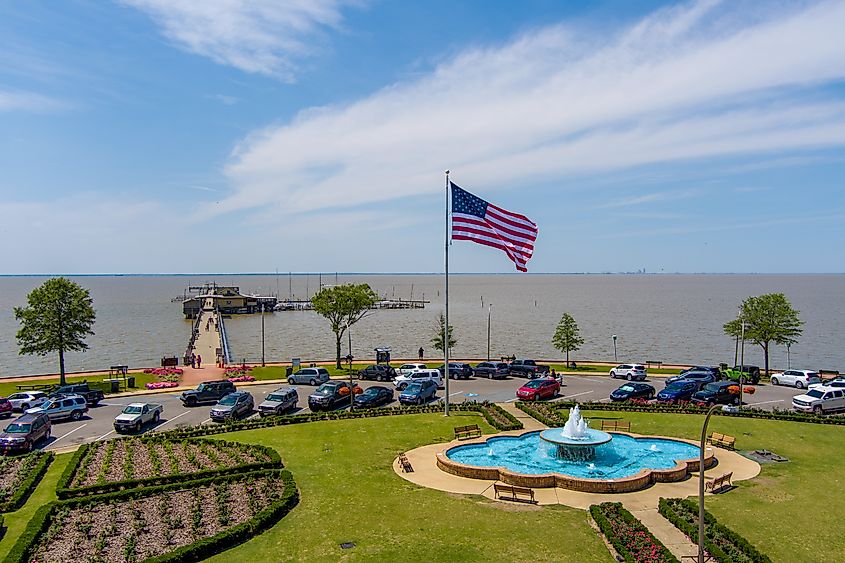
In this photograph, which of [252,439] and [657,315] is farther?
[657,315]

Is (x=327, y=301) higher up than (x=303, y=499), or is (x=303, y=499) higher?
(x=327, y=301)

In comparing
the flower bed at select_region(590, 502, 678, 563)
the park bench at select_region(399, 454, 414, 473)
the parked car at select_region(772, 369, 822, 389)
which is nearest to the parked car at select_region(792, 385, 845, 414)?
the parked car at select_region(772, 369, 822, 389)

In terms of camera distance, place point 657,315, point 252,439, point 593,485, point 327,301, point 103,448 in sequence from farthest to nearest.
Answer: point 657,315 < point 327,301 < point 252,439 < point 103,448 < point 593,485

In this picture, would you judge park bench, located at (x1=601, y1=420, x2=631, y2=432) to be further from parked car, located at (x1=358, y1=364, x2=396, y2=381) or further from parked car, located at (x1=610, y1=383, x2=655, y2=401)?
parked car, located at (x1=358, y1=364, x2=396, y2=381)

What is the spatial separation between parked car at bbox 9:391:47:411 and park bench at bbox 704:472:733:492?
37.4m

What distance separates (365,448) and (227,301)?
465 ft

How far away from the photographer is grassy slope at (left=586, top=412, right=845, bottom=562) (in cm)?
1975

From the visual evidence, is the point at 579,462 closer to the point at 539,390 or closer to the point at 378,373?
the point at 539,390

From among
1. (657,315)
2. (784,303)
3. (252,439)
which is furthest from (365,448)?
(657,315)

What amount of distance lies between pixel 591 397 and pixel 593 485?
73.1ft

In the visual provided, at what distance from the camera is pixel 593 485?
80.7ft

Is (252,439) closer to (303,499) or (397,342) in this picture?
(303,499)

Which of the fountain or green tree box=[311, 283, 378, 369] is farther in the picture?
green tree box=[311, 283, 378, 369]

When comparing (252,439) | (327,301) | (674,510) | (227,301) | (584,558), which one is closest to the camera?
(584,558)
